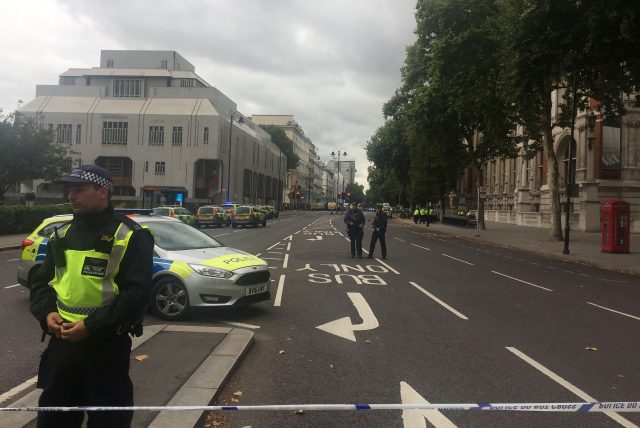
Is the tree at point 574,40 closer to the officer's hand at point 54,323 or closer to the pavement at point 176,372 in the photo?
the pavement at point 176,372

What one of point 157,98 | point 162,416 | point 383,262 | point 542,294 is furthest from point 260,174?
point 162,416

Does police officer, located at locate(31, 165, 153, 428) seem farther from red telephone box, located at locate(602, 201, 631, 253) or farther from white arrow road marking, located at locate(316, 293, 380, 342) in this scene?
red telephone box, located at locate(602, 201, 631, 253)

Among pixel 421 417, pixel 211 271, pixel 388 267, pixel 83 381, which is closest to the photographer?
pixel 83 381

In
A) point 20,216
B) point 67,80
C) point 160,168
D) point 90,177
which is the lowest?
point 20,216

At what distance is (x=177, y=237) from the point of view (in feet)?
27.2

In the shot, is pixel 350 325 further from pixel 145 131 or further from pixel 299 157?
pixel 299 157

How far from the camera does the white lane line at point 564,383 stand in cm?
402

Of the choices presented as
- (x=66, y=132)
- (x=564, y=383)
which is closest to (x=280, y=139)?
(x=66, y=132)

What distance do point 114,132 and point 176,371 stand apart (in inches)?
2605

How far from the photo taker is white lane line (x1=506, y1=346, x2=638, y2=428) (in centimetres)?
402

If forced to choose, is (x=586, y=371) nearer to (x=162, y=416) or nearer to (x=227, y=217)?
(x=162, y=416)

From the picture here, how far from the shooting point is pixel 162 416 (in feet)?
12.6

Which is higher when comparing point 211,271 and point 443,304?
point 211,271

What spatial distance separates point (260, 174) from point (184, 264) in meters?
→ 83.6
